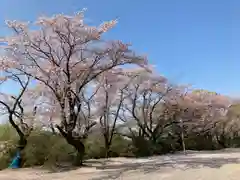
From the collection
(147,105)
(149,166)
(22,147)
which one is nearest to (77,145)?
(22,147)

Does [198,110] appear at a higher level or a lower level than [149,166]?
higher

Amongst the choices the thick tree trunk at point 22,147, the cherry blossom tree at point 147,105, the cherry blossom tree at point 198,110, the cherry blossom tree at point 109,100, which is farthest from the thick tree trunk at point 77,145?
the cherry blossom tree at point 198,110

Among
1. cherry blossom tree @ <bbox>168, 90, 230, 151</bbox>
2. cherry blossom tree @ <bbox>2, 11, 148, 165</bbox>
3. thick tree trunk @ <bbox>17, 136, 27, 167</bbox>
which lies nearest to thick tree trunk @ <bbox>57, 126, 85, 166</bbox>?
cherry blossom tree @ <bbox>2, 11, 148, 165</bbox>

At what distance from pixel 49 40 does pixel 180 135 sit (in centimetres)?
1881

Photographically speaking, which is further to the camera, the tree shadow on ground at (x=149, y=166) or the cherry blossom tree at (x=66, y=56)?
the cherry blossom tree at (x=66, y=56)

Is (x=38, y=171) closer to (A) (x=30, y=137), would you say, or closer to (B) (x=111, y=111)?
(A) (x=30, y=137)

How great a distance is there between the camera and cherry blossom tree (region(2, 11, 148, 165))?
41.2 ft

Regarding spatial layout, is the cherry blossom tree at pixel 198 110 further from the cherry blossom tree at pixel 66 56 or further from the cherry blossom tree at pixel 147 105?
the cherry blossom tree at pixel 66 56

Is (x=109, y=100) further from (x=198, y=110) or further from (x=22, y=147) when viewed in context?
(x=198, y=110)

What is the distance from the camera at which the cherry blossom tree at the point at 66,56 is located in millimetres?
12547

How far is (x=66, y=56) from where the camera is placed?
13219mm

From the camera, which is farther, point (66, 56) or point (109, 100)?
point (109, 100)

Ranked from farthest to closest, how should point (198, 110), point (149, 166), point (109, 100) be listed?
point (198, 110) < point (109, 100) < point (149, 166)

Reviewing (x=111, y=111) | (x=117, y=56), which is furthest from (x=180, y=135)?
(x=117, y=56)
